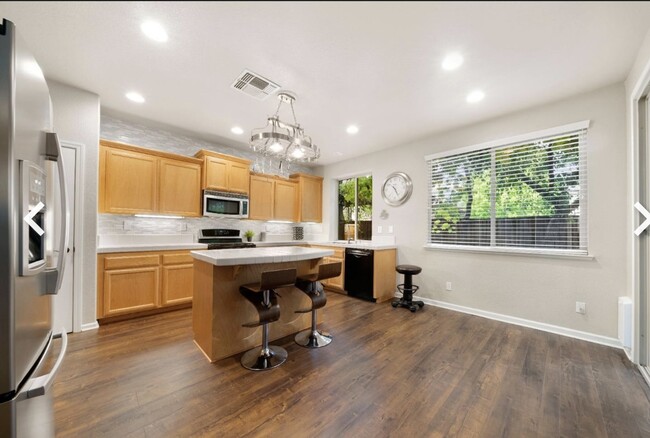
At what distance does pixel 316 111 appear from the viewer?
3.28 metres

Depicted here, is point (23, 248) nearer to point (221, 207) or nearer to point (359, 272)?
point (221, 207)

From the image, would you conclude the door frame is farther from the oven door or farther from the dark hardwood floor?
the oven door

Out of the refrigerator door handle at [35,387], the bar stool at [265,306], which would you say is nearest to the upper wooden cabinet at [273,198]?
the bar stool at [265,306]

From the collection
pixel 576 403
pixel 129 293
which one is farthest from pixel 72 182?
pixel 576 403

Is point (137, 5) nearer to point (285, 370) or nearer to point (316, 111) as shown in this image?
point (316, 111)

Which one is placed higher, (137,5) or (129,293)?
(137,5)

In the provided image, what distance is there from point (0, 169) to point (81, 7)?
5.68 ft

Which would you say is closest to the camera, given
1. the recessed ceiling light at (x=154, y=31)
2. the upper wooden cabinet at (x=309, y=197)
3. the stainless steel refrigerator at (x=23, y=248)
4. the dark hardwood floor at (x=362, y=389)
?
the stainless steel refrigerator at (x=23, y=248)

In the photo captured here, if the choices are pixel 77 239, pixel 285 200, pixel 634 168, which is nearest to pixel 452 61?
pixel 634 168

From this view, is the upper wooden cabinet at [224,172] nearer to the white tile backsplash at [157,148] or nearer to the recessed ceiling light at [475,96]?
the white tile backsplash at [157,148]

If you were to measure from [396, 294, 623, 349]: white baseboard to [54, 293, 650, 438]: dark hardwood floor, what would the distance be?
0.10m

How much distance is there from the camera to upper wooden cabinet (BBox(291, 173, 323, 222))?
18.1ft

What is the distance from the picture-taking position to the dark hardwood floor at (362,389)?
156 centimetres

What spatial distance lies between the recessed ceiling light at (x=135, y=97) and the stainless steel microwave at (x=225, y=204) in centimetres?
143
